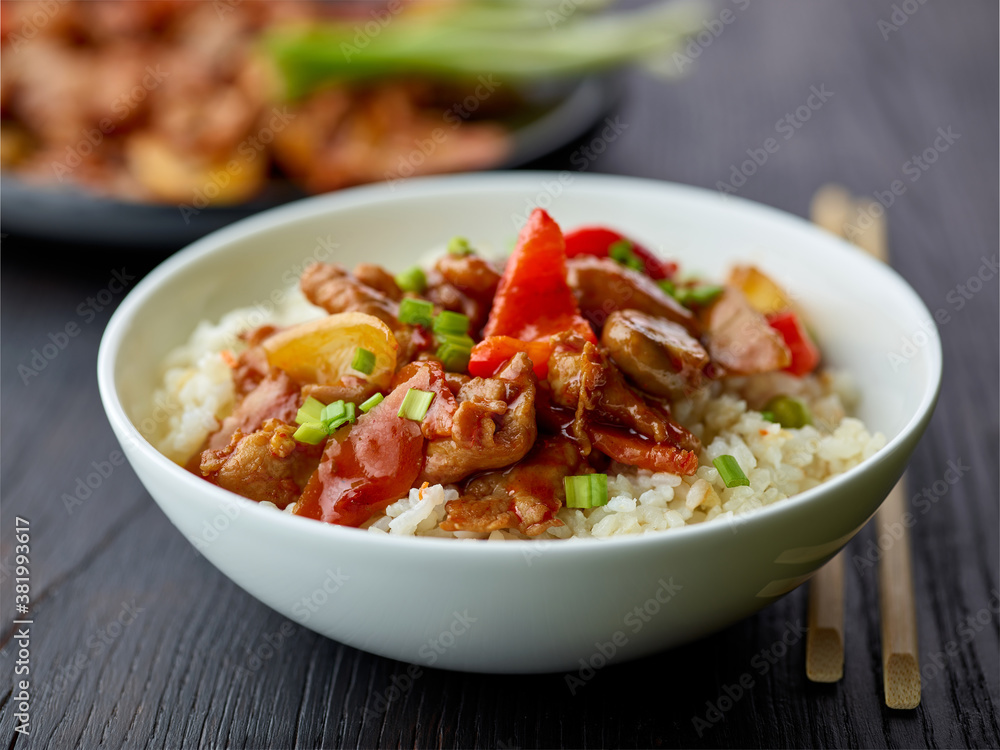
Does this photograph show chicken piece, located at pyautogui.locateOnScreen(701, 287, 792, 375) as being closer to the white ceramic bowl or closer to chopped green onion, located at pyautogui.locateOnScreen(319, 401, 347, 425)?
the white ceramic bowl

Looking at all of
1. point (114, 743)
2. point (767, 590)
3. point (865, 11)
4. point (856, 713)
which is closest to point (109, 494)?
point (114, 743)

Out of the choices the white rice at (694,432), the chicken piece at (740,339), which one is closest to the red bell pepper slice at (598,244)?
the chicken piece at (740,339)

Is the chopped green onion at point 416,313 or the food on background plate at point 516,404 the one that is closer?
the food on background plate at point 516,404

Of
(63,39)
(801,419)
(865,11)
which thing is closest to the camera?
(801,419)

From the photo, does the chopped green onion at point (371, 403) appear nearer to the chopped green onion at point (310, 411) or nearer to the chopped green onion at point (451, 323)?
the chopped green onion at point (310, 411)

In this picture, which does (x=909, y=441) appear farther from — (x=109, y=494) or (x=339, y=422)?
(x=109, y=494)

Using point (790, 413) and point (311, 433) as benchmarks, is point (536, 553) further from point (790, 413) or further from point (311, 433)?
point (790, 413)
